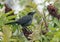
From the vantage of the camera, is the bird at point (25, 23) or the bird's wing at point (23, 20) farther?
the bird's wing at point (23, 20)

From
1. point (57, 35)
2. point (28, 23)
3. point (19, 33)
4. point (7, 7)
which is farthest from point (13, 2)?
point (57, 35)

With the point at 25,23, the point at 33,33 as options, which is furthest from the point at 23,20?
the point at 33,33

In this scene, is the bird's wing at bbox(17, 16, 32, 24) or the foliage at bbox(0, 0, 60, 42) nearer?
the foliage at bbox(0, 0, 60, 42)

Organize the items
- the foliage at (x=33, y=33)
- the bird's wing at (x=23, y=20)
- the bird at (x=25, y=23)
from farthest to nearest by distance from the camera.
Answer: the bird's wing at (x=23, y=20), the bird at (x=25, y=23), the foliage at (x=33, y=33)

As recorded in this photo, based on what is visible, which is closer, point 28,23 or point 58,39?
point 58,39

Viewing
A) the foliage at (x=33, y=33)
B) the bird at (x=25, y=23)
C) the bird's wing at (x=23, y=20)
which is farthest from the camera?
the bird's wing at (x=23, y=20)

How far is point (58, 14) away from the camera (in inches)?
37.7

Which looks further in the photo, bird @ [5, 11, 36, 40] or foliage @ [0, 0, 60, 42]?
bird @ [5, 11, 36, 40]

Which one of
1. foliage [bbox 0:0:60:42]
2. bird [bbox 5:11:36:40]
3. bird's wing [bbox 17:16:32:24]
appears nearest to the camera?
foliage [bbox 0:0:60:42]

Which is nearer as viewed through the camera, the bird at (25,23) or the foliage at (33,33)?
the foliage at (33,33)

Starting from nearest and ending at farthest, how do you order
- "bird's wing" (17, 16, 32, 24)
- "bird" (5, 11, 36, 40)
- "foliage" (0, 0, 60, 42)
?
1. "foliage" (0, 0, 60, 42)
2. "bird" (5, 11, 36, 40)
3. "bird's wing" (17, 16, 32, 24)

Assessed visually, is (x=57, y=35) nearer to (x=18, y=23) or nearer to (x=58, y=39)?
(x=58, y=39)

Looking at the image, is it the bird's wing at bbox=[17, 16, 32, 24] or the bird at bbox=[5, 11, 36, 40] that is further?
the bird's wing at bbox=[17, 16, 32, 24]

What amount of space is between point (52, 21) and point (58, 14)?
12 centimetres
